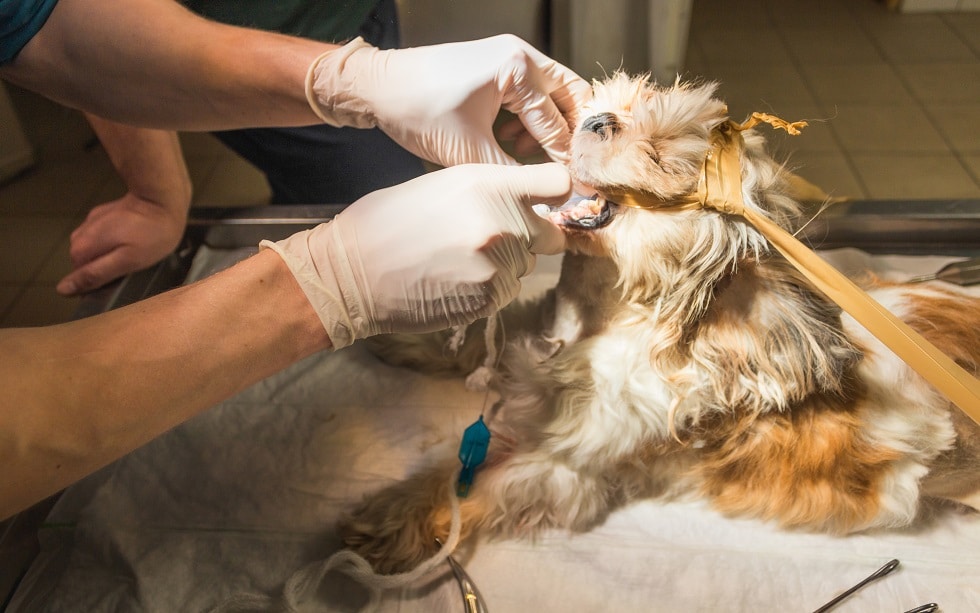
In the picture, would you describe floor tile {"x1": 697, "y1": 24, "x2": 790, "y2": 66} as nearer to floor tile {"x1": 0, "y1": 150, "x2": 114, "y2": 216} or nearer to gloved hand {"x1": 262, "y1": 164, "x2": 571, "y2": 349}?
gloved hand {"x1": 262, "y1": 164, "x2": 571, "y2": 349}

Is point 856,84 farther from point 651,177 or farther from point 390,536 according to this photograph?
point 390,536

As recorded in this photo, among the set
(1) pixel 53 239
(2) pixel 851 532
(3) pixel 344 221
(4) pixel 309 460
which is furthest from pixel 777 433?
(1) pixel 53 239

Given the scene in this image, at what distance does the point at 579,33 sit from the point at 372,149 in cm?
45

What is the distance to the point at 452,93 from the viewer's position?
980 millimetres

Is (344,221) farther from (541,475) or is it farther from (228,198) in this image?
(228,198)

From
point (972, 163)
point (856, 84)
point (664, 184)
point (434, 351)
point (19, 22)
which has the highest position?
point (19, 22)

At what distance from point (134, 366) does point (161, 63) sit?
2.00 ft

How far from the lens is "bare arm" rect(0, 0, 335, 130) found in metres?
1.09

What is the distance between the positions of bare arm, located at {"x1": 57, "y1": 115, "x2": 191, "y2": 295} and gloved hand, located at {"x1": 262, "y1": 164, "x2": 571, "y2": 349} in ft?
2.56

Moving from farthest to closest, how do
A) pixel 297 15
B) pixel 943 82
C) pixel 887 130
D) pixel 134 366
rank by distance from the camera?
1. pixel 887 130
2. pixel 943 82
3. pixel 297 15
4. pixel 134 366

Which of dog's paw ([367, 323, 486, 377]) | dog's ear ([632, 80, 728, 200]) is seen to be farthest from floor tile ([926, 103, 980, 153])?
dog's paw ([367, 323, 486, 377])

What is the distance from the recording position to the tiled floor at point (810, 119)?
1350mm

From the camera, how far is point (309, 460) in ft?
4.16

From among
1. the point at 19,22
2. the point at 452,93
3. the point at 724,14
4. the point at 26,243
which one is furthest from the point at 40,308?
the point at 724,14
